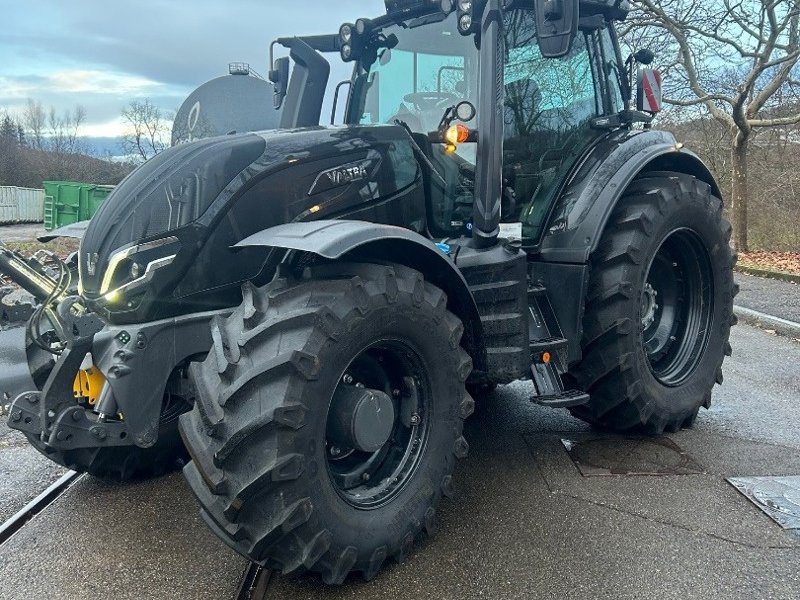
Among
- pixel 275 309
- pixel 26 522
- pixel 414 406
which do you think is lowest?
pixel 26 522

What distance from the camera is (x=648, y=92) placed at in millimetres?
4727

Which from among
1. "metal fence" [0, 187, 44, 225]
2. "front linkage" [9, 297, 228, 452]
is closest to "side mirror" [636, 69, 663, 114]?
"front linkage" [9, 297, 228, 452]

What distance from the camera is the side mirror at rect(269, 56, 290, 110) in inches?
184

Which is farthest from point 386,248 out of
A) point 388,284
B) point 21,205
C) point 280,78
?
point 21,205

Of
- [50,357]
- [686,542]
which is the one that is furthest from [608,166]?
[50,357]

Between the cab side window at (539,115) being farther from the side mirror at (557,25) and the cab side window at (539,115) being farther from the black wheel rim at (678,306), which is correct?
the black wheel rim at (678,306)

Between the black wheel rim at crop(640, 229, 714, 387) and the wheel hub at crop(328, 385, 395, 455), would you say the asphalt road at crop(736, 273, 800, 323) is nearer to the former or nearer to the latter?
the black wheel rim at crop(640, 229, 714, 387)

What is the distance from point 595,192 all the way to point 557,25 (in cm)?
111

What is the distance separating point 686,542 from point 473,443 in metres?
1.47

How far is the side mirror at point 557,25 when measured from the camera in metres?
3.21

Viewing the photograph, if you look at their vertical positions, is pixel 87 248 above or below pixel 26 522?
above

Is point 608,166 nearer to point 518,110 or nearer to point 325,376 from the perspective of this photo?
point 518,110

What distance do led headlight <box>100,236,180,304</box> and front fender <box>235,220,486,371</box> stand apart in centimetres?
32

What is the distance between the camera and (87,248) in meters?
3.15
